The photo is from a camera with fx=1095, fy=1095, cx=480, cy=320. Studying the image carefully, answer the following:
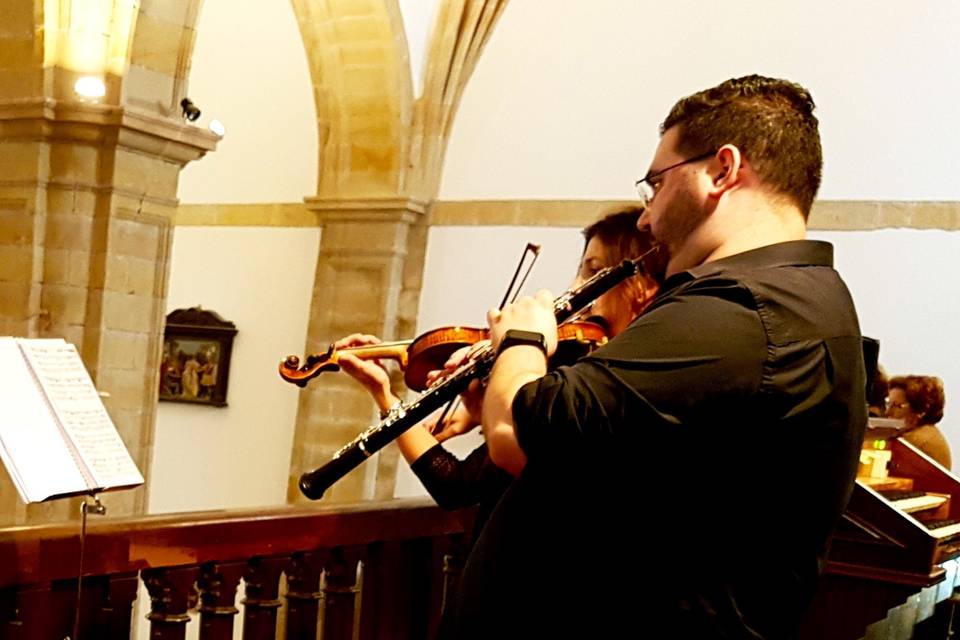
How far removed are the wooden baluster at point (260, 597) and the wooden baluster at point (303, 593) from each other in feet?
0.25

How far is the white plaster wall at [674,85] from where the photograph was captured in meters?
6.88

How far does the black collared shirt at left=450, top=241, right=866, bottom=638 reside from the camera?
1485mm

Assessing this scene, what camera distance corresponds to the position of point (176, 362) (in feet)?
32.1

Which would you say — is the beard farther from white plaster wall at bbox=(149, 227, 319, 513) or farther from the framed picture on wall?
the framed picture on wall

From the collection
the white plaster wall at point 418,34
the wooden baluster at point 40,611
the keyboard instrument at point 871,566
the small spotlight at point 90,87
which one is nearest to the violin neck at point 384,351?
the wooden baluster at point 40,611

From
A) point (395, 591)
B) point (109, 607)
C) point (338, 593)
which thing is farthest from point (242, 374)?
point (109, 607)

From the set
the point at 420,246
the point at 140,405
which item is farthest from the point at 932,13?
the point at 140,405

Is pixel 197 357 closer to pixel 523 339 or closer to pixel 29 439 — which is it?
pixel 29 439

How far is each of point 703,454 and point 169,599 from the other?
125 centimetres

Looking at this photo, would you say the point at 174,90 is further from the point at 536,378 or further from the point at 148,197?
the point at 536,378

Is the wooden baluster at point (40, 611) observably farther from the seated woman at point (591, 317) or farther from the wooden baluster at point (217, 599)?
the seated woman at point (591, 317)

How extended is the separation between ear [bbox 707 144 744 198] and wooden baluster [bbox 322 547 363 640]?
1409mm

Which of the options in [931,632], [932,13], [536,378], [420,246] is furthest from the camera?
[420,246]

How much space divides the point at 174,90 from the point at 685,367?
4726 millimetres
